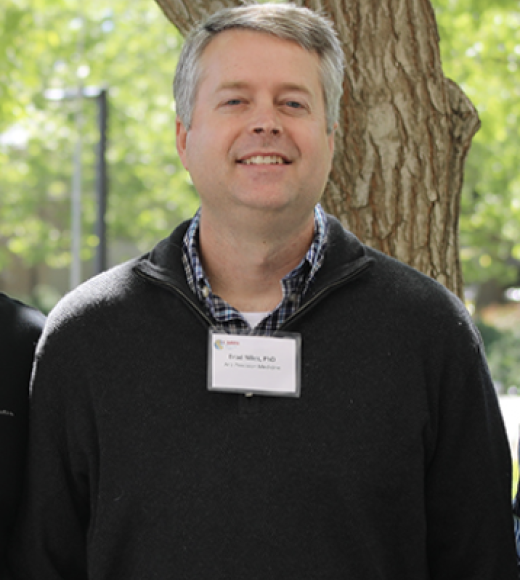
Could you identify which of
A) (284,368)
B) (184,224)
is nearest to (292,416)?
(284,368)

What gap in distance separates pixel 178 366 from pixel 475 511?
89 cm

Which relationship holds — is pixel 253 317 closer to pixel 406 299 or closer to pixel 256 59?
pixel 406 299

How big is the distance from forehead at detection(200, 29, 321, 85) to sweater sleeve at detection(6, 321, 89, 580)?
2.84ft

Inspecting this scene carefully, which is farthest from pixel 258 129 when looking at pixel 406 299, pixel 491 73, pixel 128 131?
pixel 128 131

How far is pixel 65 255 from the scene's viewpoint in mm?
22969

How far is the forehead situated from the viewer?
2.31m

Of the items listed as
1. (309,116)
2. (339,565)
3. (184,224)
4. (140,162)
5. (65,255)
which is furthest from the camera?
(65,255)

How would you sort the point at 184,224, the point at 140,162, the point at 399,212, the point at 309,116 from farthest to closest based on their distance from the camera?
the point at 140,162
the point at 399,212
the point at 184,224
the point at 309,116

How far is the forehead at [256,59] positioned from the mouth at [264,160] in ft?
0.75

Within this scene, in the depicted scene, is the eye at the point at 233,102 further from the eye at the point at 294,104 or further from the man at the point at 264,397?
the eye at the point at 294,104

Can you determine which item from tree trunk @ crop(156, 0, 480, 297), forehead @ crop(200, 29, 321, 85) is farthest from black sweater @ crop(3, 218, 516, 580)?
tree trunk @ crop(156, 0, 480, 297)

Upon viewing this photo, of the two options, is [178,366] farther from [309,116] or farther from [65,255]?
[65,255]

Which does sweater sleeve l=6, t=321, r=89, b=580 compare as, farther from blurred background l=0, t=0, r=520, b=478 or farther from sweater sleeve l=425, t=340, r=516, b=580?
blurred background l=0, t=0, r=520, b=478

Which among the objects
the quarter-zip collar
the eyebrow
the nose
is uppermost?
the eyebrow
